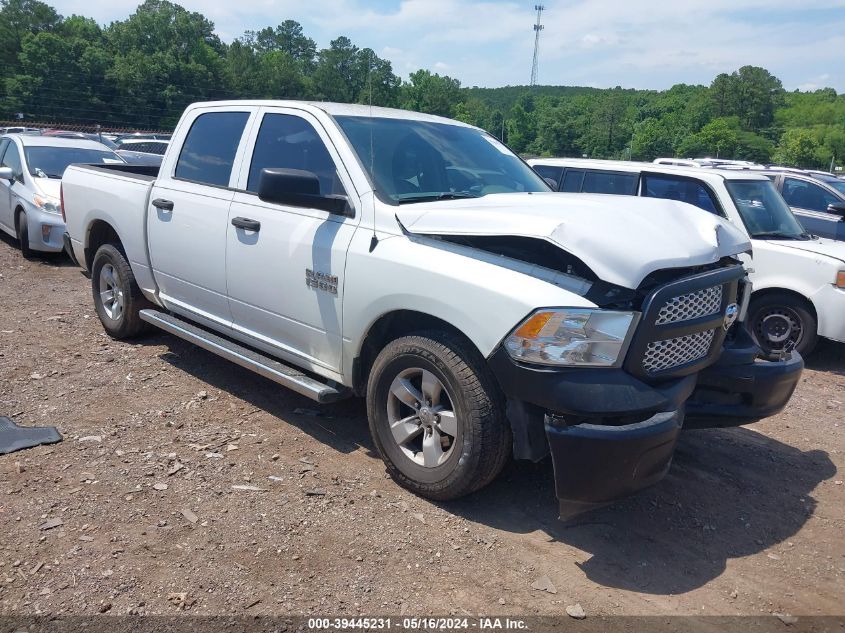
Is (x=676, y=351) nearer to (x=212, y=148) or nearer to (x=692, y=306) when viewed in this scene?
(x=692, y=306)

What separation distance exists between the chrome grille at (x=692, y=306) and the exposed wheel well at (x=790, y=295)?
3877 mm

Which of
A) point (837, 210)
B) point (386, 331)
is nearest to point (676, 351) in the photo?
point (386, 331)

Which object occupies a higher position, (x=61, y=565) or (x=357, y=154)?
(x=357, y=154)

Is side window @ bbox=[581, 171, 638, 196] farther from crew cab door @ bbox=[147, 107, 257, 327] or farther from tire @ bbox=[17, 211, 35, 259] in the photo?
tire @ bbox=[17, 211, 35, 259]

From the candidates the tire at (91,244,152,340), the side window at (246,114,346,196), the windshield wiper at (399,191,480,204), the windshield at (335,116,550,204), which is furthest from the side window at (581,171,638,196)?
the tire at (91,244,152,340)

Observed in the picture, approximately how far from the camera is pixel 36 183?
32.1 feet

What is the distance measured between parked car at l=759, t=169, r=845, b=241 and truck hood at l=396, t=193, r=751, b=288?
21.1 ft

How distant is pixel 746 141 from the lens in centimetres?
4791

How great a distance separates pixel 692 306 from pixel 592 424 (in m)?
0.79

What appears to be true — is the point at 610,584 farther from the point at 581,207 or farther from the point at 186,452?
the point at 186,452

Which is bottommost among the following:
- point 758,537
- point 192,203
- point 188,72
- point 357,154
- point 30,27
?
point 758,537

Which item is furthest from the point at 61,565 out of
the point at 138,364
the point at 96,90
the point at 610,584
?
the point at 96,90

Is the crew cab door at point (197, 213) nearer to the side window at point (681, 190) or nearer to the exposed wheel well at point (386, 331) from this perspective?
the exposed wheel well at point (386, 331)

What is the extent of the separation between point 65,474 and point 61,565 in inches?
35.7
